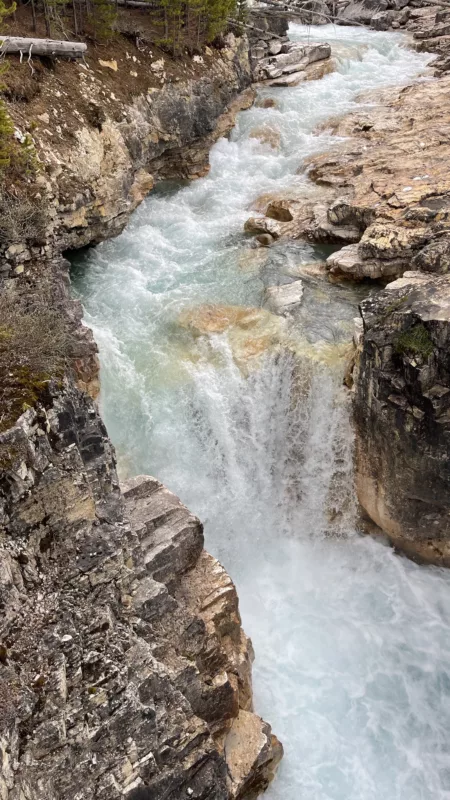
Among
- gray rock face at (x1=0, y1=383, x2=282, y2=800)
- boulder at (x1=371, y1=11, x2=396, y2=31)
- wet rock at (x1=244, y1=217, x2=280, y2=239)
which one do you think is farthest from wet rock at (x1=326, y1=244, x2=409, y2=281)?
boulder at (x1=371, y1=11, x2=396, y2=31)

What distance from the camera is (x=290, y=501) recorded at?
49.4 ft

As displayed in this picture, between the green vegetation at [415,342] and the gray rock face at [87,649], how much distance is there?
684cm

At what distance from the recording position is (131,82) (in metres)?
22.1

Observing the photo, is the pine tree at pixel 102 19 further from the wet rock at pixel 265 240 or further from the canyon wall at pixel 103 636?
the canyon wall at pixel 103 636

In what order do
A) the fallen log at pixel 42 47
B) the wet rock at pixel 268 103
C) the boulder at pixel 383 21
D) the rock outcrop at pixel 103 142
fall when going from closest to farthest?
the rock outcrop at pixel 103 142
the fallen log at pixel 42 47
the wet rock at pixel 268 103
the boulder at pixel 383 21

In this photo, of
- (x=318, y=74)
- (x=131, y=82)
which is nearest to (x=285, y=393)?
(x=131, y=82)

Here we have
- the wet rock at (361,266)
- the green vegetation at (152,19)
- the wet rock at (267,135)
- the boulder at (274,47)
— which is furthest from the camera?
the boulder at (274,47)

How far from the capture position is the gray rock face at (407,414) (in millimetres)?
12203

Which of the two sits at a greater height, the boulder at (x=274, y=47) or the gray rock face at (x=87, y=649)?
the boulder at (x=274, y=47)

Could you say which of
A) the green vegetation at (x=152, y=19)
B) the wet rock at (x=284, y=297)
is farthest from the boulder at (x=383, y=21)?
the wet rock at (x=284, y=297)

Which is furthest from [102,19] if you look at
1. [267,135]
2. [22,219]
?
[22,219]

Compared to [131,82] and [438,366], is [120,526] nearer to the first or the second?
[438,366]

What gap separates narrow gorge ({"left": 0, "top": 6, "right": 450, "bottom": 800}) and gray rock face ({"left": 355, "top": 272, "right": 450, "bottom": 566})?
55mm

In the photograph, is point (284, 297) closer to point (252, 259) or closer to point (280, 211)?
point (252, 259)
